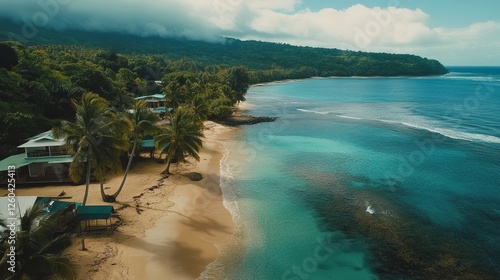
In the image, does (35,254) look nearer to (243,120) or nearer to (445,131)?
(243,120)

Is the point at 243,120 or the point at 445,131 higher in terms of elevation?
the point at 445,131

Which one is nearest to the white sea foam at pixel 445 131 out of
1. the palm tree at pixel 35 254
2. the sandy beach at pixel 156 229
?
the sandy beach at pixel 156 229

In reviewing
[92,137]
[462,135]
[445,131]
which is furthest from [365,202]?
[445,131]

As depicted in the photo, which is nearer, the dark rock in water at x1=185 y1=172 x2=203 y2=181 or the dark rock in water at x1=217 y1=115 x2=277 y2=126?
the dark rock in water at x1=185 y1=172 x2=203 y2=181

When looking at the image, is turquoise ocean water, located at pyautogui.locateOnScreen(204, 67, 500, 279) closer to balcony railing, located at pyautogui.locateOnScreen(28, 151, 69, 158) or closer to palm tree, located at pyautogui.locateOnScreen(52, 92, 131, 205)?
palm tree, located at pyautogui.locateOnScreen(52, 92, 131, 205)

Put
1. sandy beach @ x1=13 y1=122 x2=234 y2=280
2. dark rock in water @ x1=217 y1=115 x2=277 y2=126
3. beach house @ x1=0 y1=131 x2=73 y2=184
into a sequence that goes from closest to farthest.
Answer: sandy beach @ x1=13 y1=122 x2=234 y2=280 → beach house @ x1=0 y1=131 x2=73 y2=184 → dark rock in water @ x1=217 y1=115 x2=277 y2=126

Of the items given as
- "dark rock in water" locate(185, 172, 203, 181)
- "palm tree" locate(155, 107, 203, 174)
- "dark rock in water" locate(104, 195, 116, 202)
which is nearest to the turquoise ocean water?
"dark rock in water" locate(185, 172, 203, 181)
